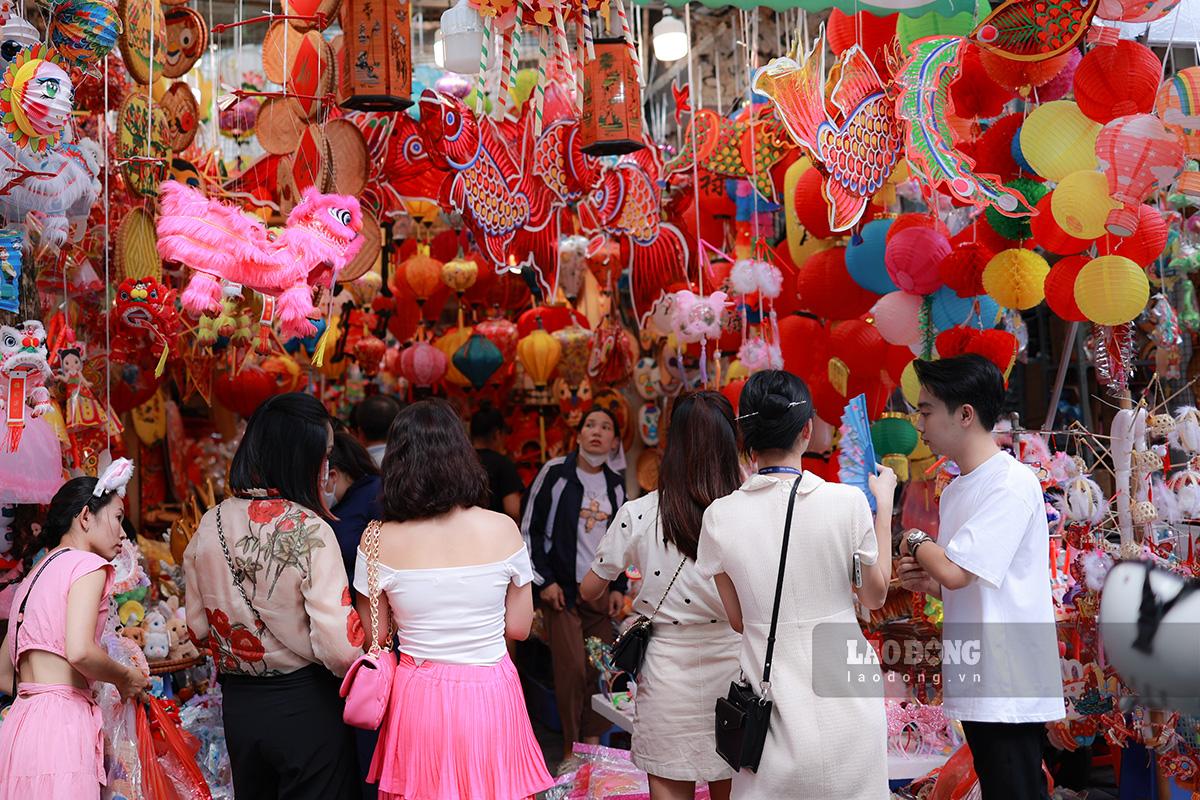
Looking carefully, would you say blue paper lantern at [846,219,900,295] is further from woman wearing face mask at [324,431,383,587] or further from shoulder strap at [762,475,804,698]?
shoulder strap at [762,475,804,698]

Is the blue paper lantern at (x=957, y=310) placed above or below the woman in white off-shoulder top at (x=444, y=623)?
above

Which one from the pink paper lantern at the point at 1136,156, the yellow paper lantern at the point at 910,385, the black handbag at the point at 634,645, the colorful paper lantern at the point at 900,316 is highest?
the pink paper lantern at the point at 1136,156

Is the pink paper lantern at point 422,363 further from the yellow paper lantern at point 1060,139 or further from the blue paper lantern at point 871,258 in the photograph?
the yellow paper lantern at point 1060,139

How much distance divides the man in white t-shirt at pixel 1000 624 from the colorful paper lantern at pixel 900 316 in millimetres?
1499

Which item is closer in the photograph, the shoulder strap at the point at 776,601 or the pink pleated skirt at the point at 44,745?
the shoulder strap at the point at 776,601

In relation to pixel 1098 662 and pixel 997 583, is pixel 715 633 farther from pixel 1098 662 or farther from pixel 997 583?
pixel 1098 662

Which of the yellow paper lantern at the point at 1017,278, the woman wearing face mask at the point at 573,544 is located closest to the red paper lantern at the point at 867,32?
Result: the yellow paper lantern at the point at 1017,278

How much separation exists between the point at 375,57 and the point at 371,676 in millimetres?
1962

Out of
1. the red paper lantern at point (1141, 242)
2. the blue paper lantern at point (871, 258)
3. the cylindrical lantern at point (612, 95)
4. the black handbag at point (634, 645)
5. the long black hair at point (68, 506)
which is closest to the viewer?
the long black hair at point (68, 506)

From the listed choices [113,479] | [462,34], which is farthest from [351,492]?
[462,34]

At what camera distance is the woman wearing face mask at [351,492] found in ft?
11.6

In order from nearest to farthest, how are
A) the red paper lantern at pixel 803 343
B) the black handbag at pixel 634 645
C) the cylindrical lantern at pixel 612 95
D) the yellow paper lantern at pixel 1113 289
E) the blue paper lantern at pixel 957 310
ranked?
the black handbag at pixel 634 645 → the yellow paper lantern at pixel 1113 289 → the cylindrical lantern at pixel 612 95 → the blue paper lantern at pixel 957 310 → the red paper lantern at pixel 803 343

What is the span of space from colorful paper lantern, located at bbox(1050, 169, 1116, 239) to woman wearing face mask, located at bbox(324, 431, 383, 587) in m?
2.13

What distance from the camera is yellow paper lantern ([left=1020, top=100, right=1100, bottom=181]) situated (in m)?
3.33
